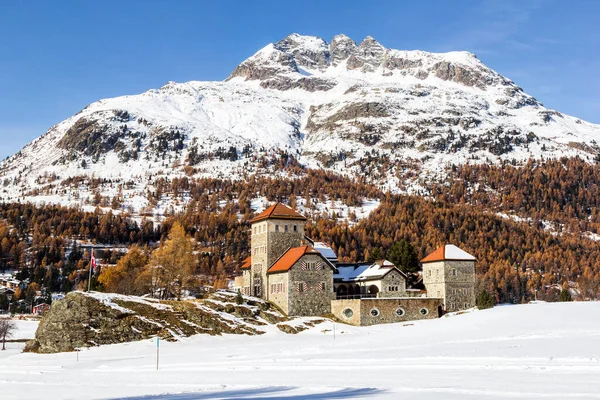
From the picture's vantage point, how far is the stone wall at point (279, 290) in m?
83.3

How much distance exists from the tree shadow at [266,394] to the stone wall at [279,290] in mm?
49187

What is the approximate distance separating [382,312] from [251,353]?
101 feet

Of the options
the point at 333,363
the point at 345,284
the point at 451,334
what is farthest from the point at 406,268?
the point at 333,363

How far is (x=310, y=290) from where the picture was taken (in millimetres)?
84438

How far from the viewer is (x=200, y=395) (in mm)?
32406

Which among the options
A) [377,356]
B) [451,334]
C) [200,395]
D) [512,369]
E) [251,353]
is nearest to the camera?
[200,395]

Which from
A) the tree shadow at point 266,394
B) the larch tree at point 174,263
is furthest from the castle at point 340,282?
the tree shadow at point 266,394

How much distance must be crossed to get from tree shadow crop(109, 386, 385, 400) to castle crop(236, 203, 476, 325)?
48.6 meters

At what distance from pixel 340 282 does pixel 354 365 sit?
50714 millimetres

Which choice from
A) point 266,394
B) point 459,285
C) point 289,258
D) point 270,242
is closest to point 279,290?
point 289,258

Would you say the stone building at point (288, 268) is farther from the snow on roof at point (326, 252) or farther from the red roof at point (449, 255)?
the red roof at point (449, 255)

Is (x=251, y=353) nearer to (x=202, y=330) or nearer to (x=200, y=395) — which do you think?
(x=202, y=330)

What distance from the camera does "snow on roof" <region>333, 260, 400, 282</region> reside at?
8978 cm

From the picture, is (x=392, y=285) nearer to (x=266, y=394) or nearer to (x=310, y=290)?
(x=310, y=290)
